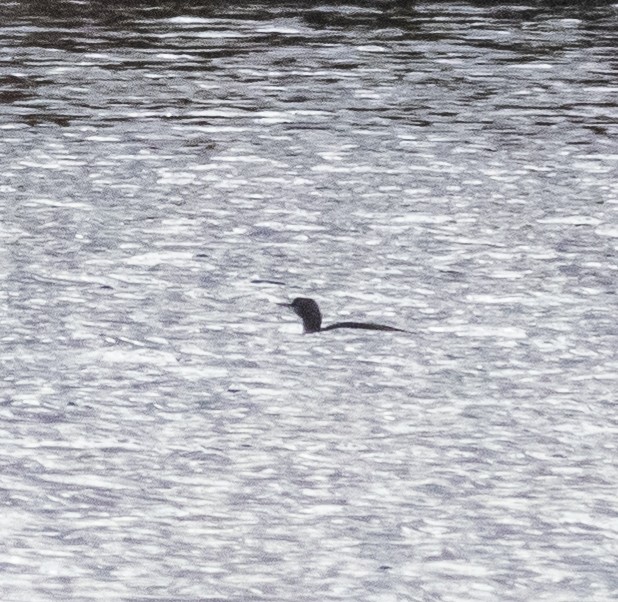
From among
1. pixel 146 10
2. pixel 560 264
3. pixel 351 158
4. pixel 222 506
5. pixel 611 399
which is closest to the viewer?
pixel 222 506

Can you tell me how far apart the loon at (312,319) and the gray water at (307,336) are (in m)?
0.03

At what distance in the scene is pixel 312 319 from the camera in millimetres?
4047

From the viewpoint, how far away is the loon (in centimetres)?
398

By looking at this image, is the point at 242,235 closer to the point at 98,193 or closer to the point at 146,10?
the point at 98,193

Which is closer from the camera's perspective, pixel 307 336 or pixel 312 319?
pixel 307 336

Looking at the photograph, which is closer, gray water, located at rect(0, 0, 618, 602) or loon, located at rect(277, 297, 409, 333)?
gray water, located at rect(0, 0, 618, 602)

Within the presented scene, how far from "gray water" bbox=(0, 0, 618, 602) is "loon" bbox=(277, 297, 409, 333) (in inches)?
1.1

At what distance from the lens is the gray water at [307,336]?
2.65 m

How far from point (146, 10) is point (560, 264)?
6.25m

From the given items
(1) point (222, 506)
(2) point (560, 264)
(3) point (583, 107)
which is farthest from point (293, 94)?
(1) point (222, 506)

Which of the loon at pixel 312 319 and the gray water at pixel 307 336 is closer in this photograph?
the gray water at pixel 307 336

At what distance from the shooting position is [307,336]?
3.90 m

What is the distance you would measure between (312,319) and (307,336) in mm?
151

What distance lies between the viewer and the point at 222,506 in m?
2.84
